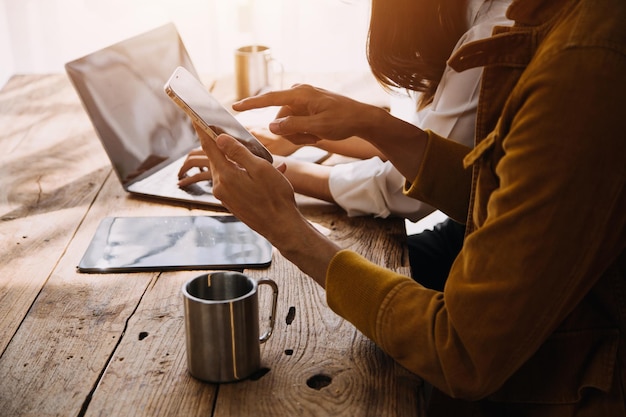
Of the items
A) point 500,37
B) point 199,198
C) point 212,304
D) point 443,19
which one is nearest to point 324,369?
point 212,304

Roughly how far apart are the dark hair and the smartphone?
0.43 m

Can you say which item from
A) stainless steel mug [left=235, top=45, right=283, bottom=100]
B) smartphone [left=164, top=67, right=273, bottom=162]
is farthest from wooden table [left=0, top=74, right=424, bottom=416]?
stainless steel mug [left=235, top=45, right=283, bottom=100]

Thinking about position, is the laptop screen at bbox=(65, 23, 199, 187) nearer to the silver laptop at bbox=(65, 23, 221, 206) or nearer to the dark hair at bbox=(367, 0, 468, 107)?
the silver laptop at bbox=(65, 23, 221, 206)

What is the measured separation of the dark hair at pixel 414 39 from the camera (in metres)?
1.45

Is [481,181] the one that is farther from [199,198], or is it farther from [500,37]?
[199,198]

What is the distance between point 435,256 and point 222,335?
755 mm

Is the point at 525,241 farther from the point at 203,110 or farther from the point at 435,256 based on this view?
the point at 435,256

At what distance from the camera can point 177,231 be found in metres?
1.33

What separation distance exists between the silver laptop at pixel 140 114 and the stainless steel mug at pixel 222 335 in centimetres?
52

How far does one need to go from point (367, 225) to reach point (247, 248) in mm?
230

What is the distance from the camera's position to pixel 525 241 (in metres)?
0.77

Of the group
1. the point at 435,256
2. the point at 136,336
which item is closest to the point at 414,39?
the point at 435,256

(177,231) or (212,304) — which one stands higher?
(212,304)

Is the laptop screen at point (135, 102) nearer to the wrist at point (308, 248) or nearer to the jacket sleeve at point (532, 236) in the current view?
the wrist at point (308, 248)
